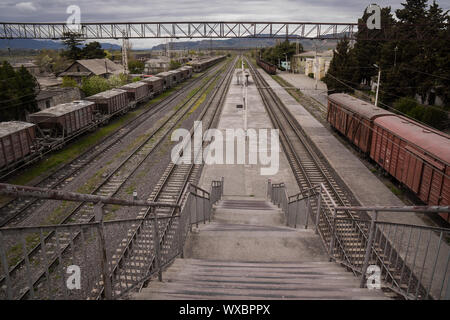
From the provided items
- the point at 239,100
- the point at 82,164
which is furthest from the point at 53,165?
the point at 239,100

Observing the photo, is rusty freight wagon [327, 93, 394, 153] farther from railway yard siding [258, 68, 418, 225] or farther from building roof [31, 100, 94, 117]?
building roof [31, 100, 94, 117]

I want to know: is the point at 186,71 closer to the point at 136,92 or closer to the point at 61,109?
the point at 136,92

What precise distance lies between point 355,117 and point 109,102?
68.7ft

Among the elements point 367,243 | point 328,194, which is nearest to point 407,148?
point 328,194

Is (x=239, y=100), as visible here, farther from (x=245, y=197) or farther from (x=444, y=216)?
(x=444, y=216)

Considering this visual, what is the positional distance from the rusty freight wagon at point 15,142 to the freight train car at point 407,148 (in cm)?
1959

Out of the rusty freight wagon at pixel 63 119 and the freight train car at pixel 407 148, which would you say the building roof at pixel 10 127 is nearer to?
the rusty freight wagon at pixel 63 119

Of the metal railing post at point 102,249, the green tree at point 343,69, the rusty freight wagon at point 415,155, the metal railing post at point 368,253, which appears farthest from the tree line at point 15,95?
the green tree at point 343,69

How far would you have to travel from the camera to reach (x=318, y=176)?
1881 cm

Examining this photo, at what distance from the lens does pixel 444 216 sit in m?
12.6

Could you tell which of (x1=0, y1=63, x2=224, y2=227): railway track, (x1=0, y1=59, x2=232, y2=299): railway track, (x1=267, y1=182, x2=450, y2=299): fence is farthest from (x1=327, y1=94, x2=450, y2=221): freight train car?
(x1=0, y1=63, x2=224, y2=227): railway track
